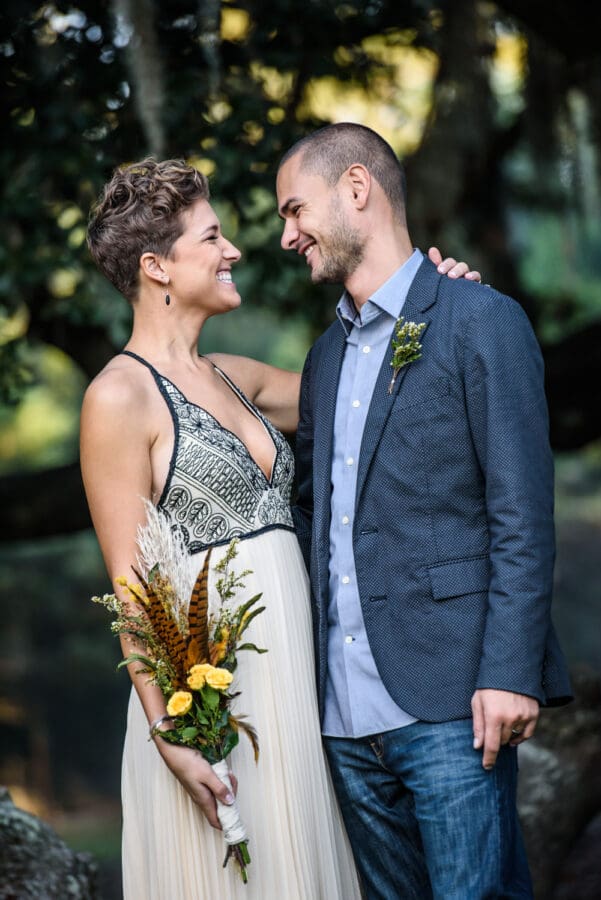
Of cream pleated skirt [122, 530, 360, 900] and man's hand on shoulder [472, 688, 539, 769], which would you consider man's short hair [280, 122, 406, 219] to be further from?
man's hand on shoulder [472, 688, 539, 769]

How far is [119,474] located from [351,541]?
0.55 m

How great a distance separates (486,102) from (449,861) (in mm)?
3826

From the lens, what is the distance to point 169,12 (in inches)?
184

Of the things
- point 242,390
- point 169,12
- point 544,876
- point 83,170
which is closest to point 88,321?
point 83,170

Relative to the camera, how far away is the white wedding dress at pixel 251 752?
2.55 metres

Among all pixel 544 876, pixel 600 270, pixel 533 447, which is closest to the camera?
pixel 533 447

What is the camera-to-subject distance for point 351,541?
104 inches

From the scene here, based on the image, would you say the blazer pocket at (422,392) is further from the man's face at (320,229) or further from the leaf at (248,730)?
the leaf at (248,730)

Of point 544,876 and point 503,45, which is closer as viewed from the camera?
point 544,876

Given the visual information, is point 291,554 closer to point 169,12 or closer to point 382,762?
point 382,762

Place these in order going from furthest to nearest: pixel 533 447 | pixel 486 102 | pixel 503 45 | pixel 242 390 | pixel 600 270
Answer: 1. pixel 600 270
2. pixel 503 45
3. pixel 486 102
4. pixel 242 390
5. pixel 533 447

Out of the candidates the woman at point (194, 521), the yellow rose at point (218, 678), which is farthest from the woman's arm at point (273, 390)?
the yellow rose at point (218, 678)

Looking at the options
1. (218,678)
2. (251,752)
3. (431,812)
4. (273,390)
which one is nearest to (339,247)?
(273,390)

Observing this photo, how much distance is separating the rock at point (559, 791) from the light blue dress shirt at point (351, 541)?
154cm
